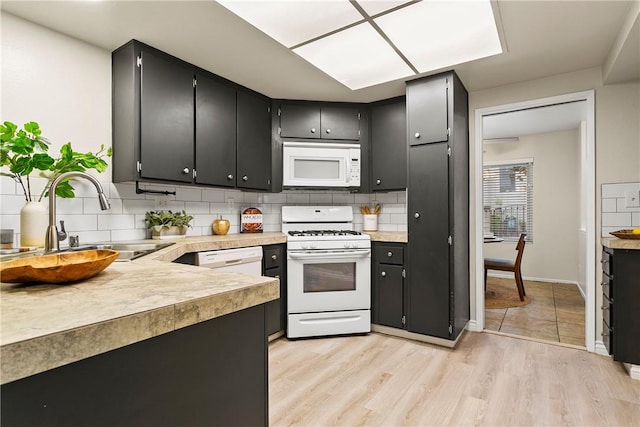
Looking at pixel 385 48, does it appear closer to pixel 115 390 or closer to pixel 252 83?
pixel 252 83

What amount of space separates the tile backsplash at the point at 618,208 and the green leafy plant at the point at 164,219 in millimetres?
3287

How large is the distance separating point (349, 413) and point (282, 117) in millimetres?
2583

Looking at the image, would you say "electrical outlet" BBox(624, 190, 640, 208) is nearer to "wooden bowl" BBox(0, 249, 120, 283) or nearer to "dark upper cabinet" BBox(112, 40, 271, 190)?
"dark upper cabinet" BBox(112, 40, 271, 190)

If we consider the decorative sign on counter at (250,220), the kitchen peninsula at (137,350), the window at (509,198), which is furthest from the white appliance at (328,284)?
the window at (509,198)

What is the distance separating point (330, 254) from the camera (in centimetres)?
300

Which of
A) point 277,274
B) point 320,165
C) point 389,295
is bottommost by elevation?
point 389,295

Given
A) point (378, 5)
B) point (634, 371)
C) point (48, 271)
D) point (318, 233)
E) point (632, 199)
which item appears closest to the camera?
point (48, 271)

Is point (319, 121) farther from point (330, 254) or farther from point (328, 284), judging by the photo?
point (328, 284)

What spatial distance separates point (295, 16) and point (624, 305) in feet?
8.96

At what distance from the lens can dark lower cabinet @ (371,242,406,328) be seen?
2.99 metres

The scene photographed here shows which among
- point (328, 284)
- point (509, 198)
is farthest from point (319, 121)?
point (509, 198)

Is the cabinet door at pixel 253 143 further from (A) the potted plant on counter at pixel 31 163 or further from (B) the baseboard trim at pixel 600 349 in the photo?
(B) the baseboard trim at pixel 600 349

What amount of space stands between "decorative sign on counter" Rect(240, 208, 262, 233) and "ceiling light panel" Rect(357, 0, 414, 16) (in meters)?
2.09

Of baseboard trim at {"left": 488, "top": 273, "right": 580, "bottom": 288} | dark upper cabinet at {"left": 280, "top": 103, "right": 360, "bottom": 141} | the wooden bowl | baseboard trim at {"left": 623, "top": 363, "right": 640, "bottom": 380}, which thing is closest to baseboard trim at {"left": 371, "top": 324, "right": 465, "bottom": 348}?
baseboard trim at {"left": 623, "top": 363, "right": 640, "bottom": 380}
